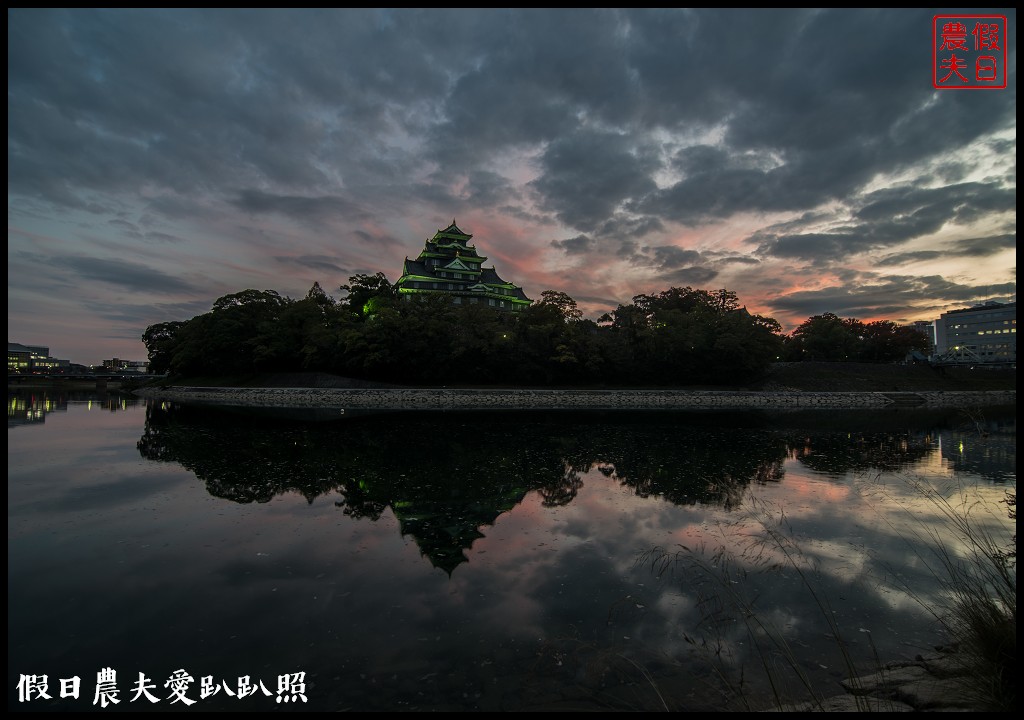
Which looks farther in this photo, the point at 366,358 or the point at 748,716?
the point at 366,358

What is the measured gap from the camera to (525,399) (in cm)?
4222

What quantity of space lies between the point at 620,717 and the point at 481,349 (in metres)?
44.6

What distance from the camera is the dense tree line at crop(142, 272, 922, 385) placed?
47.1 m

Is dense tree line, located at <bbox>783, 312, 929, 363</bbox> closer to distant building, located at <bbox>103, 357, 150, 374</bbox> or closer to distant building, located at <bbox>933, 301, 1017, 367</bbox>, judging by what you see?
distant building, located at <bbox>933, 301, 1017, 367</bbox>

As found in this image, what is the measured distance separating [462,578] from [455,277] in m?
62.1

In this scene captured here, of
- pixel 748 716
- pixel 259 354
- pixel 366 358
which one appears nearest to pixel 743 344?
pixel 366 358

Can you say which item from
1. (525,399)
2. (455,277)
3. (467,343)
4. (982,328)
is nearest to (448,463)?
(525,399)

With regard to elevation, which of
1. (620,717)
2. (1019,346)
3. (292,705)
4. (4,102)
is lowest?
(292,705)

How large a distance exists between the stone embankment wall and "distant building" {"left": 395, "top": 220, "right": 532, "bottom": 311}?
22990 mm

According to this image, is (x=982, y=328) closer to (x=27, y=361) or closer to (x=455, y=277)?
(x=455, y=277)

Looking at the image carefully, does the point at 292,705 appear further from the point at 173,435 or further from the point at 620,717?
the point at 173,435

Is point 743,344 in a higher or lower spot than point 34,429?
higher

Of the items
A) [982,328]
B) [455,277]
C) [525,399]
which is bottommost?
[525,399]

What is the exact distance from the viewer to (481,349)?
4809 centimetres
